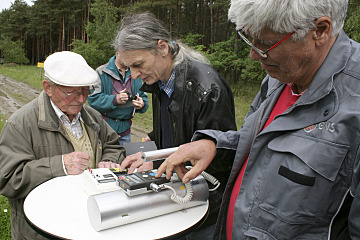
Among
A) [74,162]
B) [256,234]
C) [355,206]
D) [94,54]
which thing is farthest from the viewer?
[94,54]

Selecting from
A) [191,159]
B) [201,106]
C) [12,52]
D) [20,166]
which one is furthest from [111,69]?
[12,52]

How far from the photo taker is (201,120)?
2.02 m

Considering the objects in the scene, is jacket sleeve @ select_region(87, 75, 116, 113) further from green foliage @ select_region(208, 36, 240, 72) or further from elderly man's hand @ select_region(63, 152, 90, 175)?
green foliage @ select_region(208, 36, 240, 72)

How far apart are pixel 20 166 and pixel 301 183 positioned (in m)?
1.90

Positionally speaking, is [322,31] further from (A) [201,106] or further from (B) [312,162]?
(A) [201,106]

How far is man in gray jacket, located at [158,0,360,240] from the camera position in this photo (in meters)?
1.05

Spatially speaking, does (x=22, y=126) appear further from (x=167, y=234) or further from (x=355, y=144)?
(x=355, y=144)

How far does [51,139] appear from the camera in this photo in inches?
88.9

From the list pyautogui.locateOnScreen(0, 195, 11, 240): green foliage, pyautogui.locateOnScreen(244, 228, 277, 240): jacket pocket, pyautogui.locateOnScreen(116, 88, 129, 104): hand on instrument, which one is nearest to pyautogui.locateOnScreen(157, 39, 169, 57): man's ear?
pyautogui.locateOnScreen(244, 228, 277, 240): jacket pocket

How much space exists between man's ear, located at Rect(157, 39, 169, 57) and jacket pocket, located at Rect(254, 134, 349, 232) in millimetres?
1428

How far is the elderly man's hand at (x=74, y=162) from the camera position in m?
2.12

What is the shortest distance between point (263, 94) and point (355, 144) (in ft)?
2.62

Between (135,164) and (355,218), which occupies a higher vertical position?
(355,218)

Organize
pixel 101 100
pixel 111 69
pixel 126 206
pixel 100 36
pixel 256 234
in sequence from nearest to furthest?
pixel 256 234, pixel 126 206, pixel 101 100, pixel 111 69, pixel 100 36
